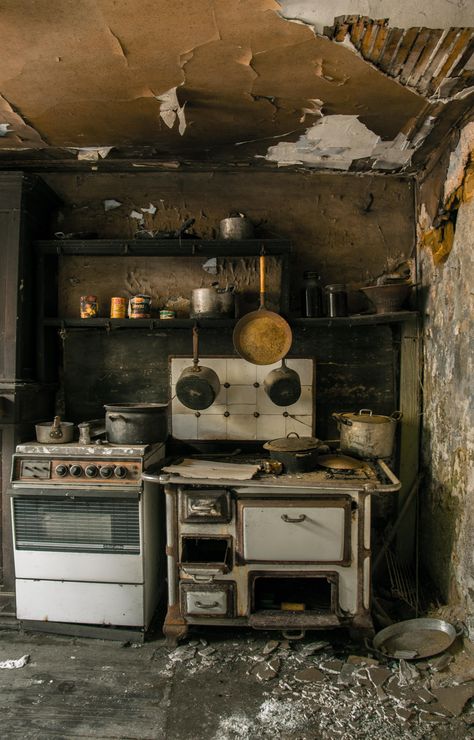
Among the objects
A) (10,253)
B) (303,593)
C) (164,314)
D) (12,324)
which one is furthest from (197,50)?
(303,593)

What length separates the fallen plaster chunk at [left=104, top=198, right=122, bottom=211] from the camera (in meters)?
3.09

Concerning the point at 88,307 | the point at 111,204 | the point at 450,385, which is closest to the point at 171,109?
the point at 111,204

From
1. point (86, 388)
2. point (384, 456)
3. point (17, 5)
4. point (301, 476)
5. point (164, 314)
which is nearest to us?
point (17, 5)

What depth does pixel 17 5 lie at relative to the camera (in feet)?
5.39

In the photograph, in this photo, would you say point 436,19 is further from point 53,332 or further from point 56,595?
point 56,595

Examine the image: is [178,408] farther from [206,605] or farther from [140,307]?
[206,605]

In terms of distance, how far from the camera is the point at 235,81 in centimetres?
209

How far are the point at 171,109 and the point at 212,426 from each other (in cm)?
184

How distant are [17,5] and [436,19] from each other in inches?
60.3

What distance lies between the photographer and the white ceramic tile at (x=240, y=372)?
2.95 metres

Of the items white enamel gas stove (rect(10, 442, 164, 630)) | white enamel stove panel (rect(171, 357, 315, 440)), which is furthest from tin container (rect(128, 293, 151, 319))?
white enamel gas stove (rect(10, 442, 164, 630))

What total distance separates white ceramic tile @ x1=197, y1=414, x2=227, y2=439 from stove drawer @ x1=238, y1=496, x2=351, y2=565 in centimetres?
71

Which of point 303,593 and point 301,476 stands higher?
point 301,476

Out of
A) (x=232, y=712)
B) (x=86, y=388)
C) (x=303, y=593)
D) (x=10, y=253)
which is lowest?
(x=232, y=712)
